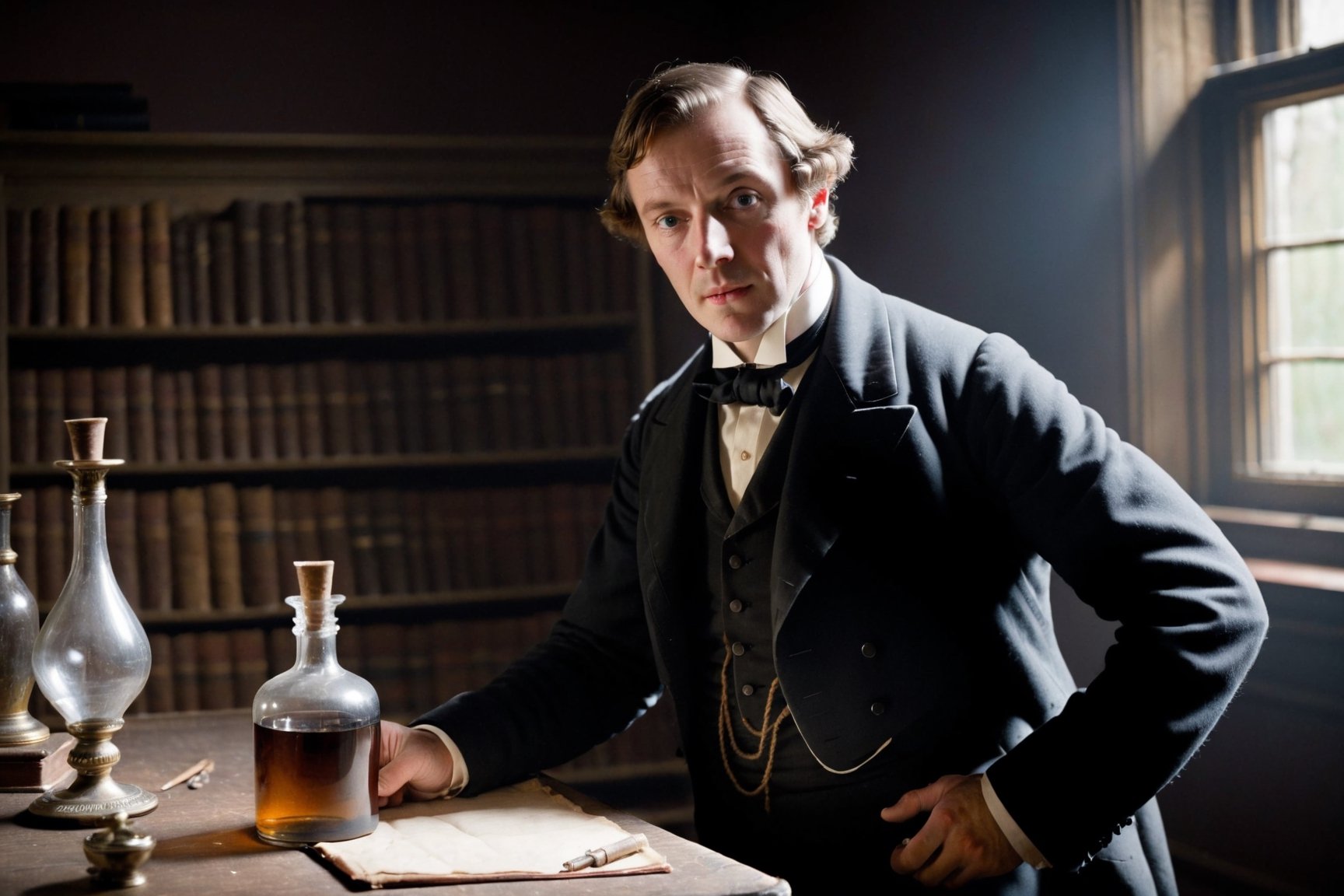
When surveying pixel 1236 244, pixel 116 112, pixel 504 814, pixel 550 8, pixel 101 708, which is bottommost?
pixel 504 814

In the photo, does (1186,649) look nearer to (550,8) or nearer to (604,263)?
(604,263)

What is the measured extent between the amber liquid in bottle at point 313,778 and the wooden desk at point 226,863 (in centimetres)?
3

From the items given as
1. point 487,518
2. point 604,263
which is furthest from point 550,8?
point 487,518

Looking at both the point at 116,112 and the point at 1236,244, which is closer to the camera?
the point at 1236,244

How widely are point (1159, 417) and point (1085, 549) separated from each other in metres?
1.33

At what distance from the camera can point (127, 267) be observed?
3.34 meters

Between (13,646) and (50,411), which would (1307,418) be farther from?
(50,411)

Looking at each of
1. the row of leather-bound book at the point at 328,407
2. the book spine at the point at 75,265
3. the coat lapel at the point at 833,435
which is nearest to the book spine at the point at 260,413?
the row of leather-bound book at the point at 328,407

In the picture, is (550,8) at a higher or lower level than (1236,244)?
higher

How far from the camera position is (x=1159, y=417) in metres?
2.54

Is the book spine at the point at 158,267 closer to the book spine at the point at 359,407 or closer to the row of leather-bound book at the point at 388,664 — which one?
the book spine at the point at 359,407

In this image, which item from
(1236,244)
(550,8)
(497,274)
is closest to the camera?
(1236,244)

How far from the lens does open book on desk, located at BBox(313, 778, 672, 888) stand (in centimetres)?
118

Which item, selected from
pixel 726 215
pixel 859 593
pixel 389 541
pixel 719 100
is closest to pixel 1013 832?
pixel 859 593
